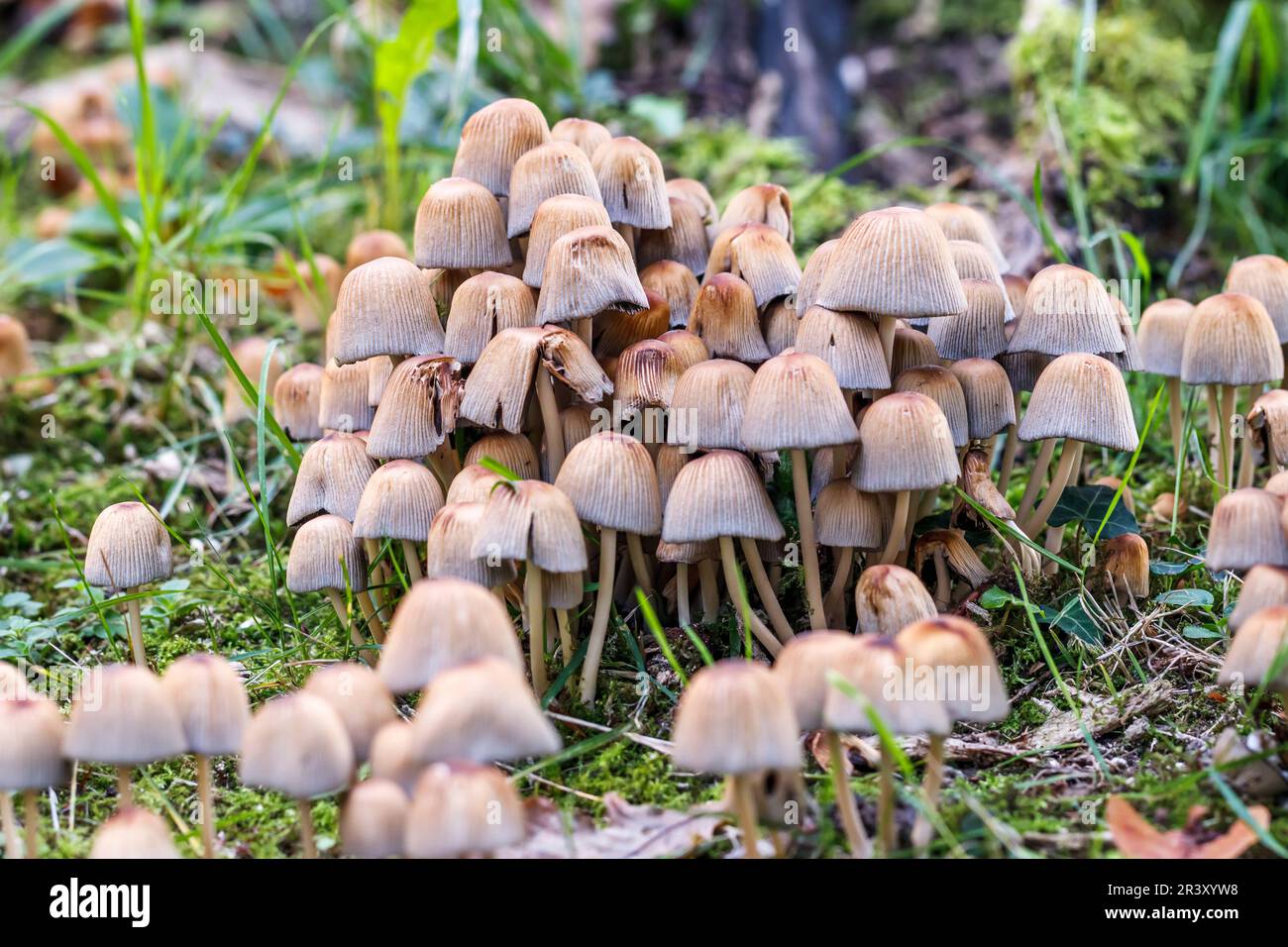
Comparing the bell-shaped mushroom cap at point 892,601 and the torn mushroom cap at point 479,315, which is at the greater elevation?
the torn mushroom cap at point 479,315

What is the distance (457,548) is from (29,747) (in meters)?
0.66

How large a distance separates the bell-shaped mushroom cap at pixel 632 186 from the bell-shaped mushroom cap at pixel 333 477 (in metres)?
0.66

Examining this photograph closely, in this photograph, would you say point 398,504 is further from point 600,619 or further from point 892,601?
point 892,601

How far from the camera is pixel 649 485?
1992 millimetres

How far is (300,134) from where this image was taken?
18.1 ft

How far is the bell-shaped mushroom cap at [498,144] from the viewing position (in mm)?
2350

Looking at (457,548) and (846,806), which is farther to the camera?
(457,548)

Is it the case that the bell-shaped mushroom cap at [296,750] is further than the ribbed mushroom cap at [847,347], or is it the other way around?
the ribbed mushroom cap at [847,347]

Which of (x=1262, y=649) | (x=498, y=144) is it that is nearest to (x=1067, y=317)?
(x=1262, y=649)

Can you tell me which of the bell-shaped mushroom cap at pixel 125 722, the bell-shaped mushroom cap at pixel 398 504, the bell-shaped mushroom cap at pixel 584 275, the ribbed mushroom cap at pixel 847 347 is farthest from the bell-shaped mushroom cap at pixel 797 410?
the bell-shaped mushroom cap at pixel 125 722

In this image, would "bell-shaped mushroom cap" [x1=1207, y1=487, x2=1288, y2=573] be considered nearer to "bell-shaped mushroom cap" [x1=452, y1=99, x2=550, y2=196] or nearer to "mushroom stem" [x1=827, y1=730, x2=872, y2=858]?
"mushroom stem" [x1=827, y1=730, x2=872, y2=858]

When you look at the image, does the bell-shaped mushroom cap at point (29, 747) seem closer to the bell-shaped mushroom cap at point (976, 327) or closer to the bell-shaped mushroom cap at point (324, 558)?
the bell-shaped mushroom cap at point (324, 558)
